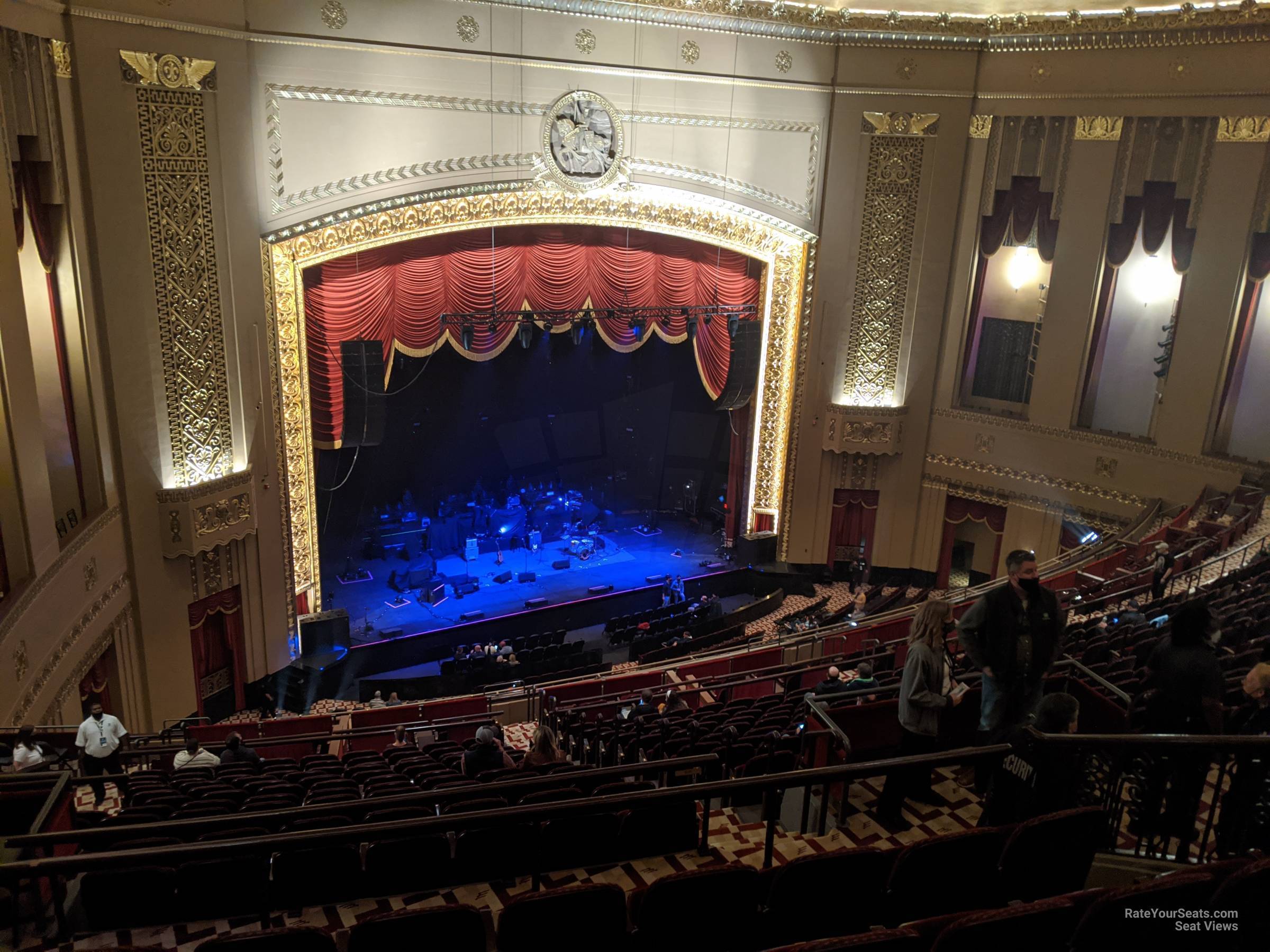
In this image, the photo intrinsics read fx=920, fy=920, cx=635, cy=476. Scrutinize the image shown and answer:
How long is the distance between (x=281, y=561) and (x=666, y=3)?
854cm

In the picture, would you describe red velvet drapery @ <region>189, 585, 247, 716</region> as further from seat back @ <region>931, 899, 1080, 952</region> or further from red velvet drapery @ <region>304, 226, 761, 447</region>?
seat back @ <region>931, 899, 1080, 952</region>

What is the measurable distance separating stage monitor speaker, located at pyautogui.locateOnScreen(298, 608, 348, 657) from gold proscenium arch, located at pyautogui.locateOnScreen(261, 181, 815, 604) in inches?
16.2

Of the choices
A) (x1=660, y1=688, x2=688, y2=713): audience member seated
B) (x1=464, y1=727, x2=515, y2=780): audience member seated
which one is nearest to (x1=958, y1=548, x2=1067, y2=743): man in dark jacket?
(x1=464, y1=727, x2=515, y2=780): audience member seated

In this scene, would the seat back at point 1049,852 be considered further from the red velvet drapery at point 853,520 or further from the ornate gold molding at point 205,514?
the red velvet drapery at point 853,520

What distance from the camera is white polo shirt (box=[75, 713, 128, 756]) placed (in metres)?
6.59

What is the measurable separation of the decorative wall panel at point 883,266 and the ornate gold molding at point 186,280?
8.99 m

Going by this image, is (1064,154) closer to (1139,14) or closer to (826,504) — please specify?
(1139,14)

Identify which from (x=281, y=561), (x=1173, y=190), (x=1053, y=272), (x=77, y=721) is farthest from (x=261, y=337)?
(x=1173, y=190)

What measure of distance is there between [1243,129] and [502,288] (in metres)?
9.56

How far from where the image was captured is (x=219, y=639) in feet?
34.9

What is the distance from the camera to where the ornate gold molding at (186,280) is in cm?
907

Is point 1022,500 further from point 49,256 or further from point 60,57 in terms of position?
point 60,57

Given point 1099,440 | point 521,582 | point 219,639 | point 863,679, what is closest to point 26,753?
point 219,639

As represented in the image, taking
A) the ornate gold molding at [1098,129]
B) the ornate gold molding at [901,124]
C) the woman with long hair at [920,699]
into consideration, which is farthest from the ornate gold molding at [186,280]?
the ornate gold molding at [1098,129]
